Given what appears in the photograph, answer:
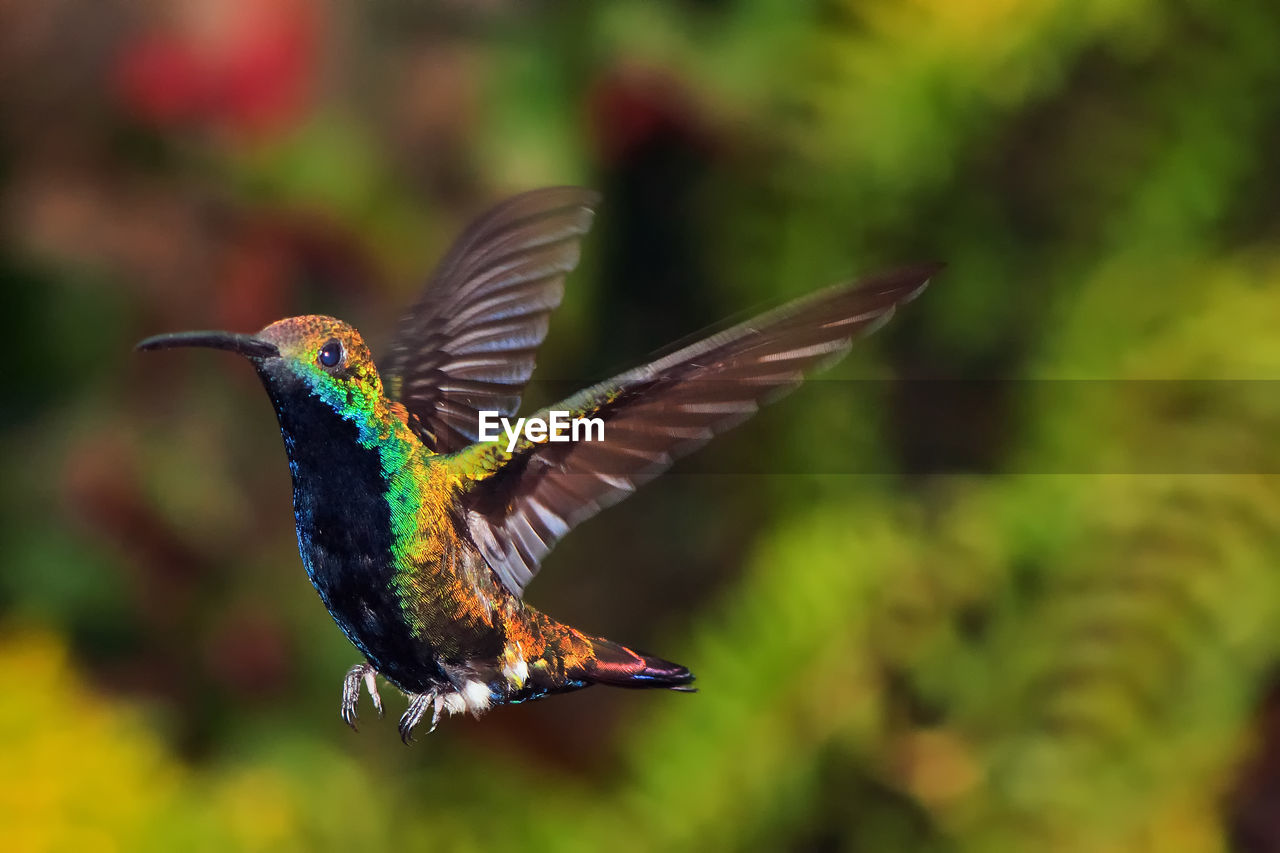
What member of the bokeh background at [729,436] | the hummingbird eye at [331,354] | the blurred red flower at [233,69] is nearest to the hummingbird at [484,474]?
the hummingbird eye at [331,354]

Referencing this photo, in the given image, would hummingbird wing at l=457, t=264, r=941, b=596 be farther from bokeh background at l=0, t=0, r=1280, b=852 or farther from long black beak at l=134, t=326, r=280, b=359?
bokeh background at l=0, t=0, r=1280, b=852

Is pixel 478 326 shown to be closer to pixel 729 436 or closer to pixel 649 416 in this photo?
pixel 649 416

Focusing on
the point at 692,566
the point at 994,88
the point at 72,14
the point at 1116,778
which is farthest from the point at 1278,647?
the point at 72,14

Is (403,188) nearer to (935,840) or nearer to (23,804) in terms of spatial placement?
(23,804)

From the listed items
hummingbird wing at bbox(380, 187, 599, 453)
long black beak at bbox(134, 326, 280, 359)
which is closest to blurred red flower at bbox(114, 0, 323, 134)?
hummingbird wing at bbox(380, 187, 599, 453)

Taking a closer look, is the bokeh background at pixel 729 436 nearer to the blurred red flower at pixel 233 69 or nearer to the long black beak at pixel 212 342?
the blurred red flower at pixel 233 69

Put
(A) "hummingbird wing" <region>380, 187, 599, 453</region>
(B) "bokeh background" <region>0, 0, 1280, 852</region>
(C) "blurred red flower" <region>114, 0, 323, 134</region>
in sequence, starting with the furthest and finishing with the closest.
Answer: (C) "blurred red flower" <region>114, 0, 323, 134</region>
(B) "bokeh background" <region>0, 0, 1280, 852</region>
(A) "hummingbird wing" <region>380, 187, 599, 453</region>

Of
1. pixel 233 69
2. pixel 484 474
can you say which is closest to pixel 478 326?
pixel 484 474
